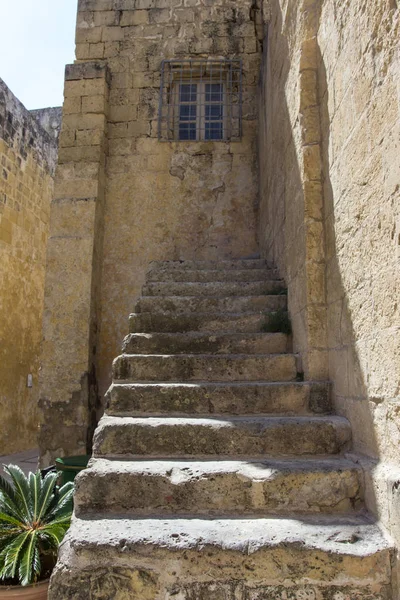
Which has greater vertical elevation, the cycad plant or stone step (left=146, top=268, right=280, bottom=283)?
stone step (left=146, top=268, right=280, bottom=283)

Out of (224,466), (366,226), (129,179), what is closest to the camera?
(366,226)

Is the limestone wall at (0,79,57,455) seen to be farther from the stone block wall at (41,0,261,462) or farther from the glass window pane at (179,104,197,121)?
the glass window pane at (179,104,197,121)

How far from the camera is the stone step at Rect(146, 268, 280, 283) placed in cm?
438

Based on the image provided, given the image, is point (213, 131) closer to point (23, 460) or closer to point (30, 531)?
point (30, 531)

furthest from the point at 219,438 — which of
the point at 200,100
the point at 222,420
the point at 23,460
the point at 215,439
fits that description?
the point at 23,460

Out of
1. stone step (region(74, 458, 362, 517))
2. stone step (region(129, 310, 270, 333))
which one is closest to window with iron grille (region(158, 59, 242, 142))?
stone step (region(129, 310, 270, 333))

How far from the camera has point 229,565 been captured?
1.92 m

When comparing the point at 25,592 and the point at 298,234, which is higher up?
the point at 298,234

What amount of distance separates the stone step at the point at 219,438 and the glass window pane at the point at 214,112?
4673 mm

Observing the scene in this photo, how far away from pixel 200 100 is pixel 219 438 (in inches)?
198

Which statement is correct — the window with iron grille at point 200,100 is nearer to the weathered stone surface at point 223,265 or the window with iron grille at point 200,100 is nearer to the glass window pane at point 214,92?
the glass window pane at point 214,92

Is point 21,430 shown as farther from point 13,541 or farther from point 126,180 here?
point 13,541

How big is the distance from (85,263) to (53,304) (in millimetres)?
568

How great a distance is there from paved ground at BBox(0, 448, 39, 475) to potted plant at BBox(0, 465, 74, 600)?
12.4 ft
